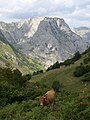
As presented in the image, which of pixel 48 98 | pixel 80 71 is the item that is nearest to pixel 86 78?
pixel 80 71

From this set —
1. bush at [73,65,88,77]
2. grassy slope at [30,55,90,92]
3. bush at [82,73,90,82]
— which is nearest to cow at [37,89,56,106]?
bush at [82,73,90,82]

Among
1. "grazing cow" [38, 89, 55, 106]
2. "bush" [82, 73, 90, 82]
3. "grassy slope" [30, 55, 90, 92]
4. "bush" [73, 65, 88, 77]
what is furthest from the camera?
"bush" [73, 65, 88, 77]

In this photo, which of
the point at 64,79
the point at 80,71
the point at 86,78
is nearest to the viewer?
the point at 86,78

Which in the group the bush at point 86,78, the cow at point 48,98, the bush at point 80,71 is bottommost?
the cow at point 48,98

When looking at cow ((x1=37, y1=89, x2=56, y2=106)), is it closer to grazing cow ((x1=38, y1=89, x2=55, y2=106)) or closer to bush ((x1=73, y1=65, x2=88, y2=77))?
grazing cow ((x1=38, y1=89, x2=55, y2=106))

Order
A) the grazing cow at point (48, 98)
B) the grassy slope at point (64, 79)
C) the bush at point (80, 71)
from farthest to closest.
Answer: the bush at point (80, 71) → the grassy slope at point (64, 79) → the grazing cow at point (48, 98)

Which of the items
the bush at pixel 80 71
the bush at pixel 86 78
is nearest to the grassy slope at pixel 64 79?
the bush at pixel 80 71

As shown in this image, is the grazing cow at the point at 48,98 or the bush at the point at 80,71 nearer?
the grazing cow at the point at 48,98

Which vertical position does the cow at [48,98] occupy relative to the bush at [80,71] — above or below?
below

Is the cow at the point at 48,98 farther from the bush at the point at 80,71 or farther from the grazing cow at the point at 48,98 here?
the bush at the point at 80,71

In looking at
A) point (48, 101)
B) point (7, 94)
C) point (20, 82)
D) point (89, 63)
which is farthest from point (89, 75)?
point (48, 101)

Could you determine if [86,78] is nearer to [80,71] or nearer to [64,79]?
[80,71]

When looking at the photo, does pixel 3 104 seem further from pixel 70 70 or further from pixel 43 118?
pixel 70 70

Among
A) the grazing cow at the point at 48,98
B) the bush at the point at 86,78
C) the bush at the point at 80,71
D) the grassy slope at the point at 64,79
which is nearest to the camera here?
the grazing cow at the point at 48,98
